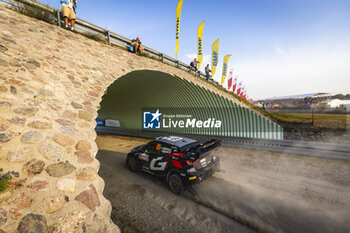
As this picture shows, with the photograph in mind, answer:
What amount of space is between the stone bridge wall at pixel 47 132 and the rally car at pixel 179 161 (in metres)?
2.68

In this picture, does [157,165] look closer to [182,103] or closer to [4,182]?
[4,182]

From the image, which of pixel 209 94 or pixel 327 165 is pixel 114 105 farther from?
pixel 327 165

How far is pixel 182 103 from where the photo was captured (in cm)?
1322

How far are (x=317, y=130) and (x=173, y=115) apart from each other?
1077 cm

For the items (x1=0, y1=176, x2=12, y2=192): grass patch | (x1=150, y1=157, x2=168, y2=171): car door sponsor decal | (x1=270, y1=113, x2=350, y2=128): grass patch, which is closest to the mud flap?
(x1=150, y1=157, x2=168, y2=171): car door sponsor decal

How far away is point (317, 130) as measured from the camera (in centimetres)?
1065

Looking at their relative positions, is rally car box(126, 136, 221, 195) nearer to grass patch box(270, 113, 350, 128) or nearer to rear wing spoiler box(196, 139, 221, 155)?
rear wing spoiler box(196, 139, 221, 155)

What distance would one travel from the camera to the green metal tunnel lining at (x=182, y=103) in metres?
10.1

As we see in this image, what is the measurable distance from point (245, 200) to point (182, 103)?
9447 millimetres

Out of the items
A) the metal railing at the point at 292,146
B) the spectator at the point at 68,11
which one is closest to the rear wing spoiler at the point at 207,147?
the metal railing at the point at 292,146

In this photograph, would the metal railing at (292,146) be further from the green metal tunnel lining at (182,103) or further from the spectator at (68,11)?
the spectator at (68,11)

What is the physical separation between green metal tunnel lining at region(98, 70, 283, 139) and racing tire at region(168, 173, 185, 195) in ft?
20.1

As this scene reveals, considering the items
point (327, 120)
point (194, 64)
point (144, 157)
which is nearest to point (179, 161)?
point (144, 157)

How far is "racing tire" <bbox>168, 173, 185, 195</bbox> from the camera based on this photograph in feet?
16.5
